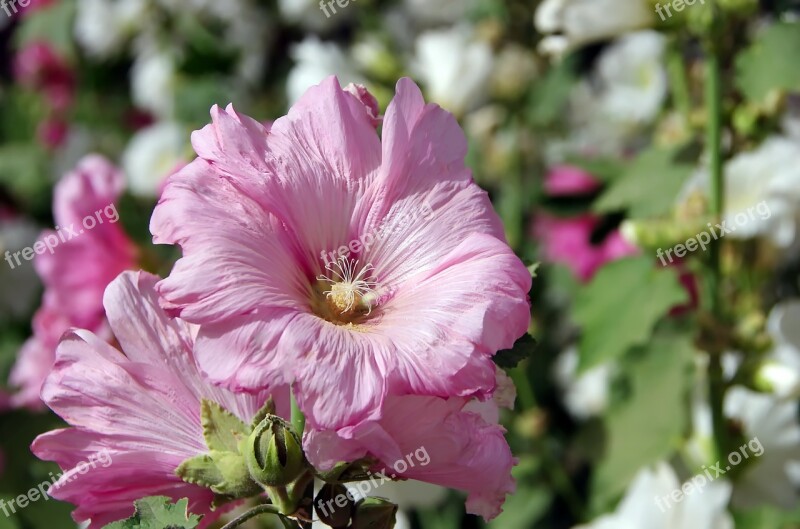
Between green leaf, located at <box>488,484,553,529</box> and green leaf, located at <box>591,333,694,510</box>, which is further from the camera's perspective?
green leaf, located at <box>488,484,553,529</box>

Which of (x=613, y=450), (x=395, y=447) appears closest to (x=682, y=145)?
(x=613, y=450)

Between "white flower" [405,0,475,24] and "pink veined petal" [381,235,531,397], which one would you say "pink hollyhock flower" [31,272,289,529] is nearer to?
"pink veined petal" [381,235,531,397]

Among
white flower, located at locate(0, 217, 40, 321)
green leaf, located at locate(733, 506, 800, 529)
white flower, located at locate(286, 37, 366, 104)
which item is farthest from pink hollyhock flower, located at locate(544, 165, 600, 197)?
white flower, located at locate(0, 217, 40, 321)

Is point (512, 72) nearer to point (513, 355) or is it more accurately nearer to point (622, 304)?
point (622, 304)

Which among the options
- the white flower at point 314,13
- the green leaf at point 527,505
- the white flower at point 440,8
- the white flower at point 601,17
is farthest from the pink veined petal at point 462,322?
the white flower at point 314,13

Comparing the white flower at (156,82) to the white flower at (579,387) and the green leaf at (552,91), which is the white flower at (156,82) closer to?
the green leaf at (552,91)

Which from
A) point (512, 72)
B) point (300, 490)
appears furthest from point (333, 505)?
point (512, 72)
